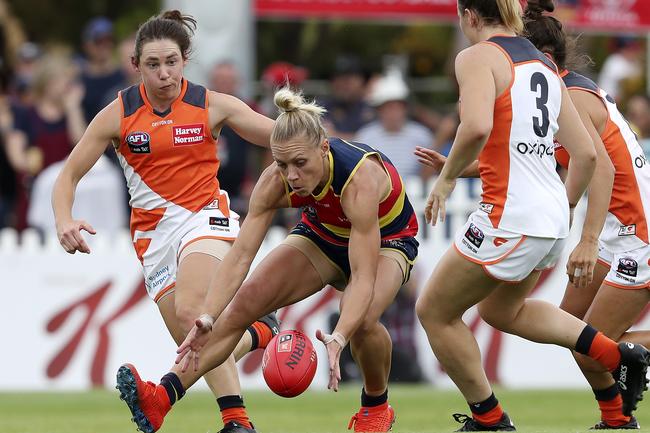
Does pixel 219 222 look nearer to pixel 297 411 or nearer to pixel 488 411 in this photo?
pixel 488 411

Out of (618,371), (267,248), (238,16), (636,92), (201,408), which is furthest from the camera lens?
(636,92)

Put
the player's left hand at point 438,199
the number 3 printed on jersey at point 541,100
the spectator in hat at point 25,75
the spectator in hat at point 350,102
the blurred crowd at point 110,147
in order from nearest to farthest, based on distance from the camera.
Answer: the player's left hand at point 438,199 < the number 3 printed on jersey at point 541,100 < the blurred crowd at point 110,147 < the spectator in hat at point 350,102 < the spectator in hat at point 25,75

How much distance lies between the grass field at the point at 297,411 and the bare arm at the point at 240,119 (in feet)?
6.53

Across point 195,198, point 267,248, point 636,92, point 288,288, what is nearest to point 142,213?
point 195,198

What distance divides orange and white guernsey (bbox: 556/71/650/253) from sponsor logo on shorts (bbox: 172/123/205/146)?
1.94 m

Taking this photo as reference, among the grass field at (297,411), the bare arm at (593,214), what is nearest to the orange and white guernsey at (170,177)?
the grass field at (297,411)

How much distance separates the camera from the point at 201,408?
11008mm

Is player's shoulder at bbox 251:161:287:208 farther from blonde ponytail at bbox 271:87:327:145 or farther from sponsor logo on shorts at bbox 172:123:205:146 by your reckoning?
sponsor logo on shorts at bbox 172:123:205:146

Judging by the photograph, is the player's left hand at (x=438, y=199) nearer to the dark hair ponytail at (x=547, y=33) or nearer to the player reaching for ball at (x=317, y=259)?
the player reaching for ball at (x=317, y=259)

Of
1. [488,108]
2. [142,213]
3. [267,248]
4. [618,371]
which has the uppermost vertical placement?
[488,108]

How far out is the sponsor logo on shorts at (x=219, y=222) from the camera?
7662 millimetres

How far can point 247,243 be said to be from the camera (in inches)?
279

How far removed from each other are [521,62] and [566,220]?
0.81 metres

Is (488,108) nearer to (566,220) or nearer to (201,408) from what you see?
(566,220)
